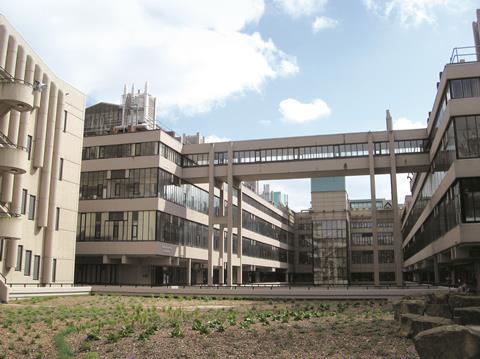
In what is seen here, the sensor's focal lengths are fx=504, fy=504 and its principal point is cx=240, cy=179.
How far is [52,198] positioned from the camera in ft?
154

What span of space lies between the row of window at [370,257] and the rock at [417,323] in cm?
11309

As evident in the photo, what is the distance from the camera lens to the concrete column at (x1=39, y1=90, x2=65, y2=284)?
45.6m

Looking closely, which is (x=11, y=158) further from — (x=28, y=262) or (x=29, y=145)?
(x=28, y=262)

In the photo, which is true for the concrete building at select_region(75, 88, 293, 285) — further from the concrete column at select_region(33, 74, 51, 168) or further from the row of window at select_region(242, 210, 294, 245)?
the row of window at select_region(242, 210, 294, 245)

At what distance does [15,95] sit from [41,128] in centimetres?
870

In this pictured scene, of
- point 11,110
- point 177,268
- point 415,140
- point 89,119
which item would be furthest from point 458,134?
point 89,119

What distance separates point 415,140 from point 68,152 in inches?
1466

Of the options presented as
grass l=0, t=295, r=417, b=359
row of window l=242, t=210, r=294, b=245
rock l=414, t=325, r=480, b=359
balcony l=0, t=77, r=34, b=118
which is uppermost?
balcony l=0, t=77, r=34, b=118

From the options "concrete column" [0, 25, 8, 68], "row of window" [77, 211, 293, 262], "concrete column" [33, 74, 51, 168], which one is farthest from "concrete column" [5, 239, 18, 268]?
"row of window" [77, 211, 293, 262]

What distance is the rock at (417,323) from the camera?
13.5 m

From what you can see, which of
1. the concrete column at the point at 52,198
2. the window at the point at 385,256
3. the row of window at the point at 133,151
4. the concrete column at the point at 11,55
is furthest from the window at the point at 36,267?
the window at the point at 385,256

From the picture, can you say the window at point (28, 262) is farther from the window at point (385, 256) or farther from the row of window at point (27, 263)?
the window at point (385, 256)

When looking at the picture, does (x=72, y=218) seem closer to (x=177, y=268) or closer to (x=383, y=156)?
(x=177, y=268)

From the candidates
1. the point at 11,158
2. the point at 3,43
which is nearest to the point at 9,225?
the point at 11,158
